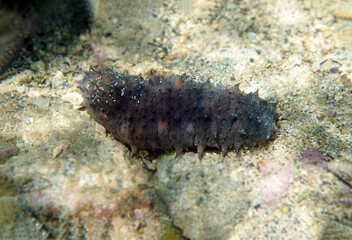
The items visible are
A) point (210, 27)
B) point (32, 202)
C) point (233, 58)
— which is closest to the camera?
point (32, 202)

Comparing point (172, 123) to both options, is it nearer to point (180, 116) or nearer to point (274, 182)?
point (180, 116)

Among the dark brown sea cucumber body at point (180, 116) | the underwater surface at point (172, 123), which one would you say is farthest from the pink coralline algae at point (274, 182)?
the dark brown sea cucumber body at point (180, 116)

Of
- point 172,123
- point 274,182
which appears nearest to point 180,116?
point 172,123

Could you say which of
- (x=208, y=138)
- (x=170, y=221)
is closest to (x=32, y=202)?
(x=170, y=221)

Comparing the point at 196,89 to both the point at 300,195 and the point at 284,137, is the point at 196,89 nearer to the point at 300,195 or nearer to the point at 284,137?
the point at 284,137

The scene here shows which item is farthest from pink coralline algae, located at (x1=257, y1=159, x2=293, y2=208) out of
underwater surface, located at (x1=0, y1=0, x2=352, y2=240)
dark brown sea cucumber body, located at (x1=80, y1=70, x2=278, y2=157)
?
dark brown sea cucumber body, located at (x1=80, y1=70, x2=278, y2=157)

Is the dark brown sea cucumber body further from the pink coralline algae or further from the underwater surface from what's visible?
the pink coralline algae
